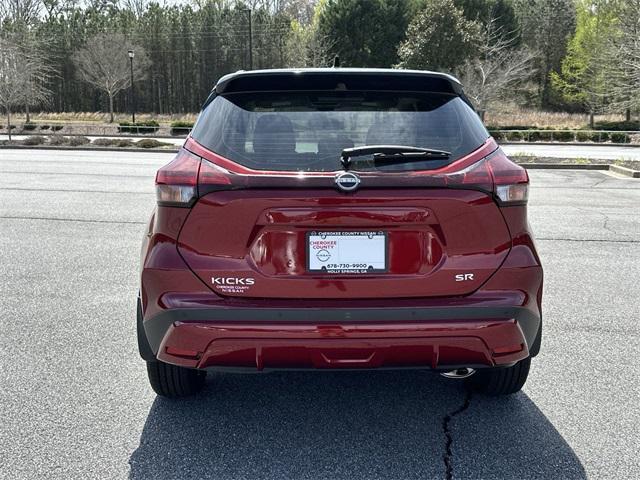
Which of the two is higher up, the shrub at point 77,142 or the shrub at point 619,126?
the shrub at point 619,126

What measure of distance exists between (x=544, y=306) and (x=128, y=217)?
684cm

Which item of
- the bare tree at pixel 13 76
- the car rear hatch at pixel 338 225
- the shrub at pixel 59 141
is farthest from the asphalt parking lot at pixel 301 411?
the bare tree at pixel 13 76

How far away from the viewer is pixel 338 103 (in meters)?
3.02

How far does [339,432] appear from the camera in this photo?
3119 millimetres

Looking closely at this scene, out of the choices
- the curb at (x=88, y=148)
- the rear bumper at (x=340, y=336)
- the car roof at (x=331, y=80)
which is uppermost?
the car roof at (x=331, y=80)

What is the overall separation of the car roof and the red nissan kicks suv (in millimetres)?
362

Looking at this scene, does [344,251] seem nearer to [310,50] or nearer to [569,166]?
[569,166]

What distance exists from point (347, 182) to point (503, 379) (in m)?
1.52

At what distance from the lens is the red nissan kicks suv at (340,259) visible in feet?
8.69

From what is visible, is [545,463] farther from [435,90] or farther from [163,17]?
[163,17]

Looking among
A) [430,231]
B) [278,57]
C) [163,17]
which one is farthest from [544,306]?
[163,17]

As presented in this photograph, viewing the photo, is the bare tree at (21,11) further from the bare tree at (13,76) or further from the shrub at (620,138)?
the shrub at (620,138)

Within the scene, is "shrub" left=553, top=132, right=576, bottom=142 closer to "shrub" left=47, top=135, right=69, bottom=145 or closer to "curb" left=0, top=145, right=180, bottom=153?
"curb" left=0, top=145, right=180, bottom=153

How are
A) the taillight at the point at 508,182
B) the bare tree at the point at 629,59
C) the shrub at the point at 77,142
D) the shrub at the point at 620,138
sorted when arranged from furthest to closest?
the shrub at the point at 620,138 < the shrub at the point at 77,142 < the bare tree at the point at 629,59 < the taillight at the point at 508,182
